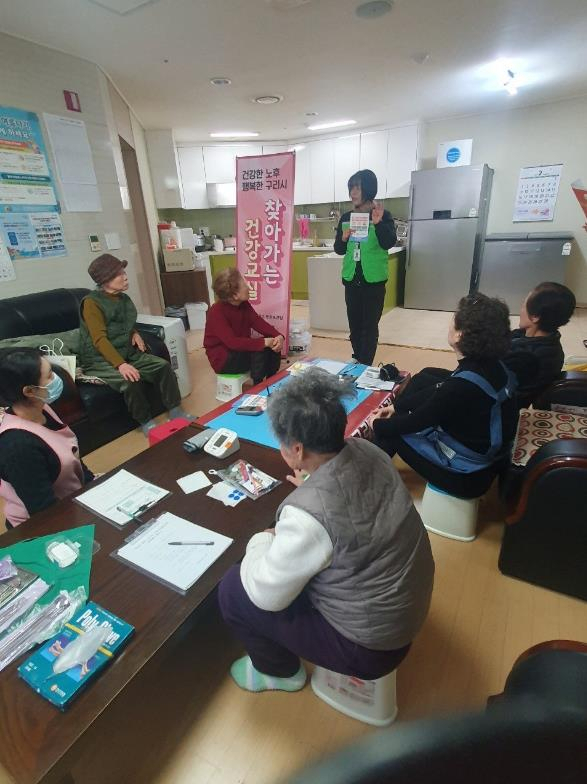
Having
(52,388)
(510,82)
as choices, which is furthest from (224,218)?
(52,388)

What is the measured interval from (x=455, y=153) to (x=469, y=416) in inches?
189

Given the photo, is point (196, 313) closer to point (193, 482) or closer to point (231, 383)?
point (231, 383)

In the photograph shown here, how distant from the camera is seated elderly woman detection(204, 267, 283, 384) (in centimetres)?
271

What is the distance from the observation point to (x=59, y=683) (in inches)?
31.4

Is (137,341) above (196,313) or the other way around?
above

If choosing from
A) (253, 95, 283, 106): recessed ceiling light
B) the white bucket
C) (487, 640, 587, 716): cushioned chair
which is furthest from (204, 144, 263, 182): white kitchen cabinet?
(487, 640, 587, 716): cushioned chair

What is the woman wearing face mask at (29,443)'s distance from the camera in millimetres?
1251

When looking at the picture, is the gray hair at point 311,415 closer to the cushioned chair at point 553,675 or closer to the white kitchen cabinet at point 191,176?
the cushioned chair at point 553,675

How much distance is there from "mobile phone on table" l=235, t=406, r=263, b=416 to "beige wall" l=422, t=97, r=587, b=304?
489 centimetres

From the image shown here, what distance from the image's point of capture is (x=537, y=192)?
498 cm

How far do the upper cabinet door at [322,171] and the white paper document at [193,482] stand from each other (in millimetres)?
5740

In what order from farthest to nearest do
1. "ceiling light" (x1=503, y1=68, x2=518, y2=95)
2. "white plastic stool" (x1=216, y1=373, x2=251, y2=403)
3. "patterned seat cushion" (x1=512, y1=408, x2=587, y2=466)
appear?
"ceiling light" (x1=503, y1=68, x2=518, y2=95)
"white plastic stool" (x1=216, y1=373, x2=251, y2=403)
"patterned seat cushion" (x1=512, y1=408, x2=587, y2=466)

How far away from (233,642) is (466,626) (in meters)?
0.79

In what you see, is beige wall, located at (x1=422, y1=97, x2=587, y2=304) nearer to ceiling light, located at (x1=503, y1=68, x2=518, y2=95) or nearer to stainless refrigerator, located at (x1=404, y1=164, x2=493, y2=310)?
stainless refrigerator, located at (x1=404, y1=164, x2=493, y2=310)
